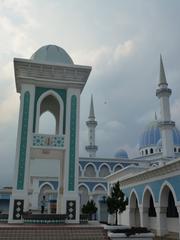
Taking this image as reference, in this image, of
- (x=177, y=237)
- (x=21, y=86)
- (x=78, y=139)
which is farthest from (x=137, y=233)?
(x=21, y=86)

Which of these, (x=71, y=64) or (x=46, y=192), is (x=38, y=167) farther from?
(x=46, y=192)

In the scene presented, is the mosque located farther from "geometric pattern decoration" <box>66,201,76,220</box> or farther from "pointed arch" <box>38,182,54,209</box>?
"pointed arch" <box>38,182,54,209</box>

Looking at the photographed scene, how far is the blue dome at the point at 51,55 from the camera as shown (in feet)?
70.8

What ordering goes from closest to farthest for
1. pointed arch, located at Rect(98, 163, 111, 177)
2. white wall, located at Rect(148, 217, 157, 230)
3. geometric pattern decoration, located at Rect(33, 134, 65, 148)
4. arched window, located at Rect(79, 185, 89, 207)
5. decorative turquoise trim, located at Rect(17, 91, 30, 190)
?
decorative turquoise trim, located at Rect(17, 91, 30, 190)
geometric pattern decoration, located at Rect(33, 134, 65, 148)
white wall, located at Rect(148, 217, 157, 230)
arched window, located at Rect(79, 185, 89, 207)
pointed arch, located at Rect(98, 163, 111, 177)

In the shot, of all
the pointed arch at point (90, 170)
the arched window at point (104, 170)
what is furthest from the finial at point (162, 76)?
the pointed arch at point (90, 170)

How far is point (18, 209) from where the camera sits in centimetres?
1761

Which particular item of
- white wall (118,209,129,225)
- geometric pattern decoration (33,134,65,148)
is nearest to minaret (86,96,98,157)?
white wall (118,209,129,225)

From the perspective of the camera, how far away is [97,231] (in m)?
14.6

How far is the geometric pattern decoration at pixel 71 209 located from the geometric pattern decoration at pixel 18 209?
293 cm

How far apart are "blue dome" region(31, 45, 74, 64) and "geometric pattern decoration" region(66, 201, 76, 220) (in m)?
10.3

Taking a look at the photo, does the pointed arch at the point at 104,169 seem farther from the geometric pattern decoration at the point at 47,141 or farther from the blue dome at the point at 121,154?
the geometric pattern decoration at the point at 47,141

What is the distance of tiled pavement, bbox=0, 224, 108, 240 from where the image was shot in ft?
43.9

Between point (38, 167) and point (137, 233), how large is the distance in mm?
10385

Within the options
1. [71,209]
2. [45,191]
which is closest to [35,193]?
[45,191]
